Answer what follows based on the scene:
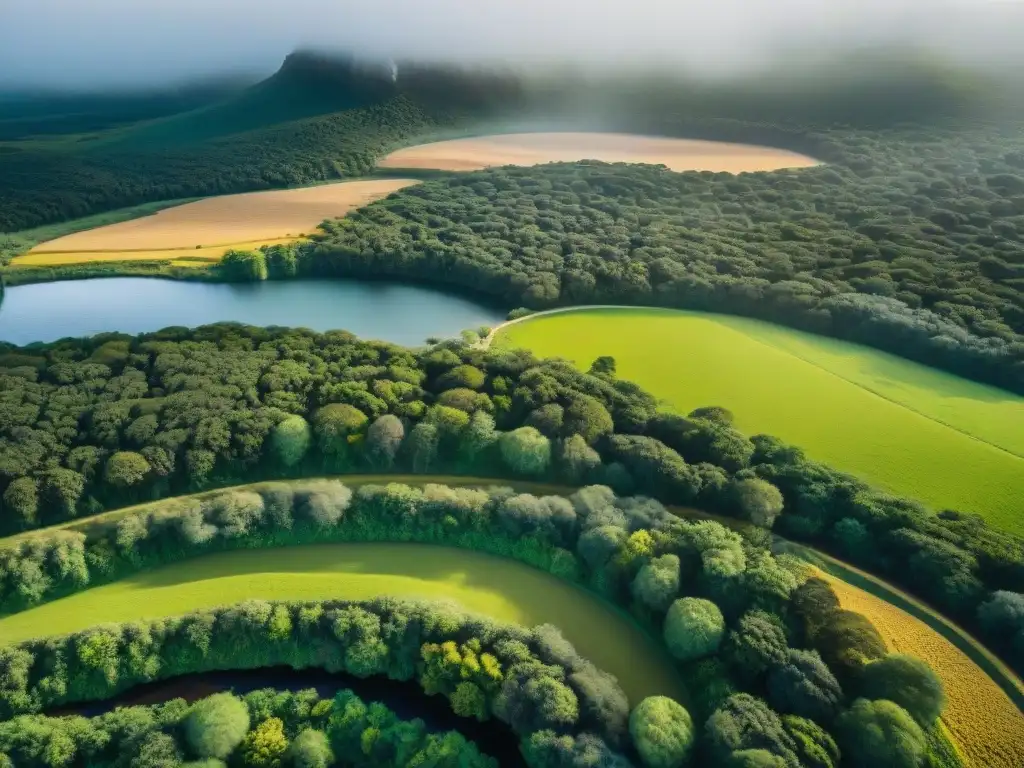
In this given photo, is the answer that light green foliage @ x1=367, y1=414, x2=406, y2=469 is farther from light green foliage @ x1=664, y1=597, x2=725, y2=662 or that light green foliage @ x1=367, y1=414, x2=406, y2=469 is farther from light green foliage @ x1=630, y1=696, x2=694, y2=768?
light green foliage @ x1=630, y1=696, x2=694, y2=768

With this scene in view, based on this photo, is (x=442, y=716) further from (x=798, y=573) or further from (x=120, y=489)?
(x=120, y=489)

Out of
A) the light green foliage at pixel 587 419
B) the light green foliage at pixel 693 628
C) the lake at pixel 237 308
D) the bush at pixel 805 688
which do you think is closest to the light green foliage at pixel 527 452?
the light green foliage at pixel 587 419

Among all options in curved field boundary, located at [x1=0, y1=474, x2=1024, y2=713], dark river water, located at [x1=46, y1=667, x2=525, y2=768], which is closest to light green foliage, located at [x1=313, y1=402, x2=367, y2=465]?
curved field boundary, located at [x1=0, y1=474, x2=1024, y2=713]

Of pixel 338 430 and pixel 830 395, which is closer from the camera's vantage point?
pixel 338 430

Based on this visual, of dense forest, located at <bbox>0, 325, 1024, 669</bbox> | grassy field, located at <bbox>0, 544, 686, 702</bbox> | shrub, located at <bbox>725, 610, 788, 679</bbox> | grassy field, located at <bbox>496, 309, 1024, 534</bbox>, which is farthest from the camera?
grassy field, located at <bbox>496, 309, 1024, 534</bbox>

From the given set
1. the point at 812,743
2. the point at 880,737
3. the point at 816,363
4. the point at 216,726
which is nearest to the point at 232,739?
the point at 216,726

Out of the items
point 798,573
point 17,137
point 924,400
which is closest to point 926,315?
point 924,400

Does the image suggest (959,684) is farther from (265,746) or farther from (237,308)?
(237,308)

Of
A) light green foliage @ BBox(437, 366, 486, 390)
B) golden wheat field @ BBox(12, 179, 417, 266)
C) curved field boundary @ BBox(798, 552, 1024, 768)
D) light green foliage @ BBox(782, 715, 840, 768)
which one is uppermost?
light green foliage @ BBox(437, 366, 486, 390)
